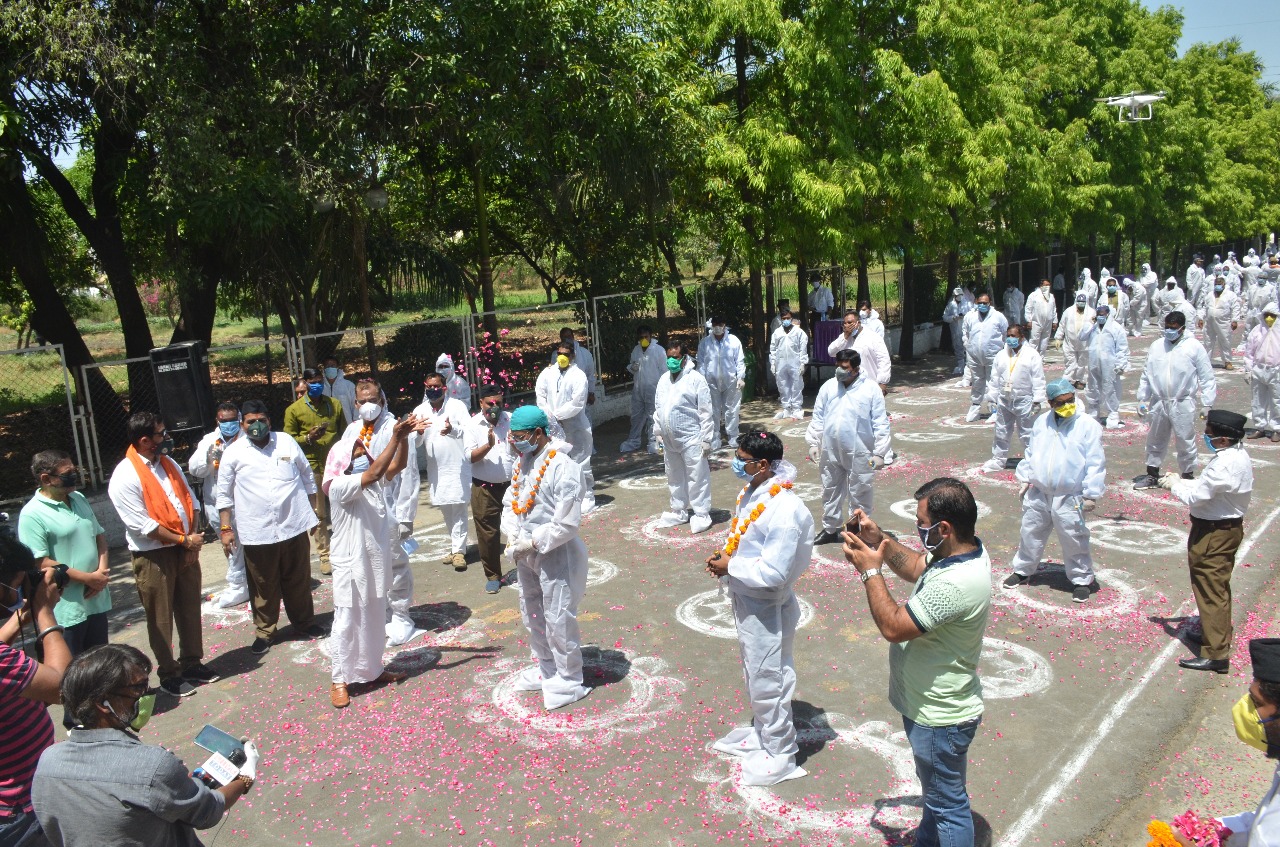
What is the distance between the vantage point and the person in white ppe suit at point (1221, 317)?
59.3 feet

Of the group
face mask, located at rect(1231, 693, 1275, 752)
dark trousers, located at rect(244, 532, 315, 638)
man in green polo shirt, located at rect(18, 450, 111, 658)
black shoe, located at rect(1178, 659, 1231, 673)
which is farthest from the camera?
dark trousers, located at rect(244, 532, 315, 638)

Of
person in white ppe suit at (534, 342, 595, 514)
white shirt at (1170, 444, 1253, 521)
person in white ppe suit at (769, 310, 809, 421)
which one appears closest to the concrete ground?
white shirt at (1170, 444, 1253, 521)

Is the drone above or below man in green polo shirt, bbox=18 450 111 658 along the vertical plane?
above

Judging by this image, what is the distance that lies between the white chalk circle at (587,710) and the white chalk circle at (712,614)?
2.20 ft

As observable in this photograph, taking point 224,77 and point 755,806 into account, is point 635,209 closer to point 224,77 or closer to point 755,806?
point 224,77

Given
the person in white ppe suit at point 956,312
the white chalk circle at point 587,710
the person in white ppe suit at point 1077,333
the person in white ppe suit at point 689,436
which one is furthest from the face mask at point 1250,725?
the person in white ppe suit at point 956,312

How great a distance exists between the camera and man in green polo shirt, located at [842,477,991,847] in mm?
3957

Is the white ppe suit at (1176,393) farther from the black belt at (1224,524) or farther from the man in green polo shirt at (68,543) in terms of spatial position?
the man in green polo shirt at (68,543)

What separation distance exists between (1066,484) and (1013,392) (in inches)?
176

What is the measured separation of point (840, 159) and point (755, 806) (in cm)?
1378

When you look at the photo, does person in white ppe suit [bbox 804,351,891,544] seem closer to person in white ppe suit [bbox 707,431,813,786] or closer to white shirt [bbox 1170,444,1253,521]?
white shirt [bbox 1170,444,1253,521]

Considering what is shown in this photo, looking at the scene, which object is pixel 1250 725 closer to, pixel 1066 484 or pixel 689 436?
pixel 1066 484

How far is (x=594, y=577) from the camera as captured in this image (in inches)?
352

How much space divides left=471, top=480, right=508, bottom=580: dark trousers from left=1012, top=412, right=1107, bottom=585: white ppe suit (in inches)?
176
